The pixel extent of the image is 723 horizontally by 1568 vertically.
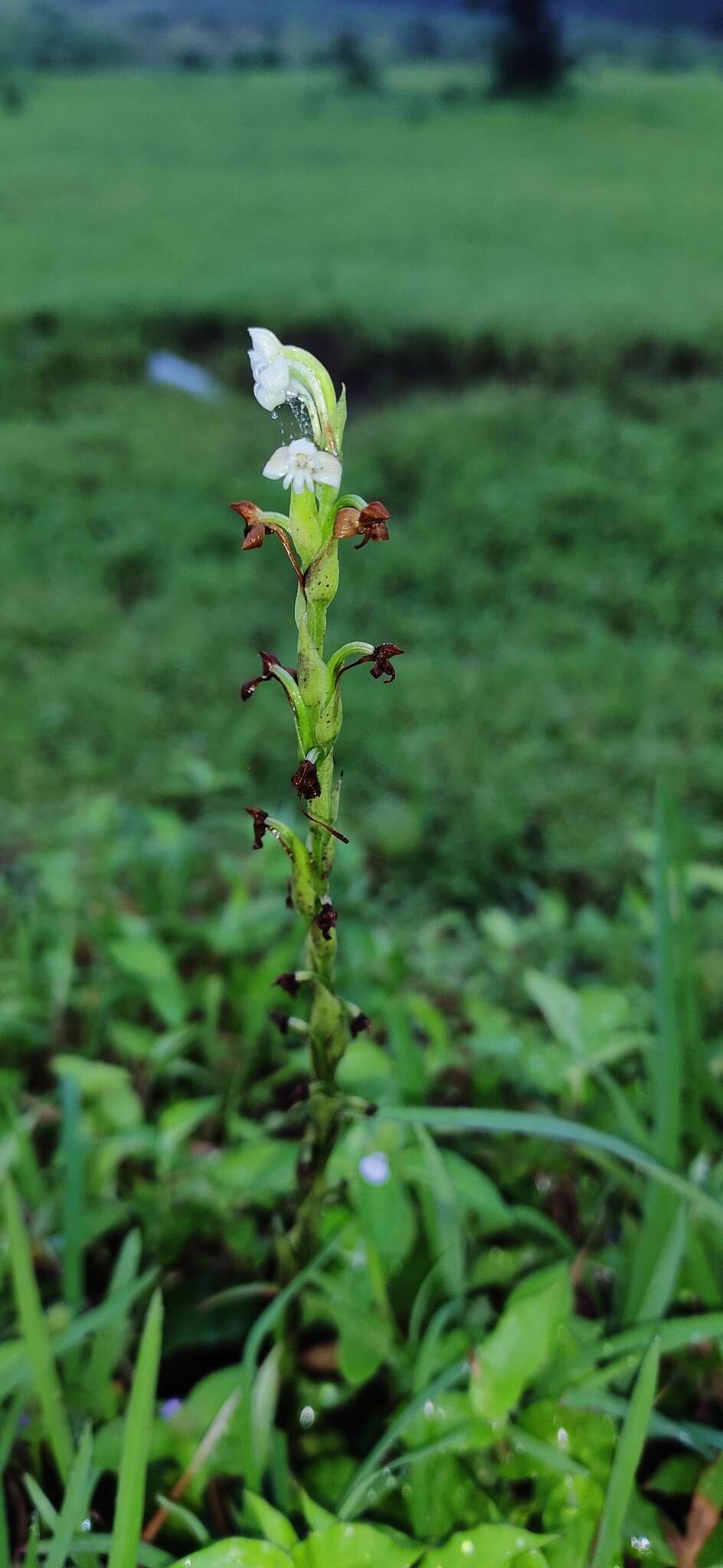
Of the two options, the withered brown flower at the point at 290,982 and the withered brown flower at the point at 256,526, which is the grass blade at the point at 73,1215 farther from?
the withered brown flower at the point at 256,526

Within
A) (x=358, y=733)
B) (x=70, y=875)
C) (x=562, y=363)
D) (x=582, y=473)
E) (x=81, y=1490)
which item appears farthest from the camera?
(x=562, y=363)

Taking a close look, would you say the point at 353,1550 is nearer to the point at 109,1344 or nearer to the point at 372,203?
the point at 109,1344

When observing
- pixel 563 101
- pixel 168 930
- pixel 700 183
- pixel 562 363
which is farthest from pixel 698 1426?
pixel 563 101

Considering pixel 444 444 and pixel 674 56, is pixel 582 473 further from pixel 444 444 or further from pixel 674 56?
pixel 674 56

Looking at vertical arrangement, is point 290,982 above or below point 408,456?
below

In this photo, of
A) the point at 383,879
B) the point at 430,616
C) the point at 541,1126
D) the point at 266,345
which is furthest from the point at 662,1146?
the point at 430,616

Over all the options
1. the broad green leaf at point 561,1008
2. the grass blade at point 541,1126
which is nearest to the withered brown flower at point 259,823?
the grass blade at point 541,1126
